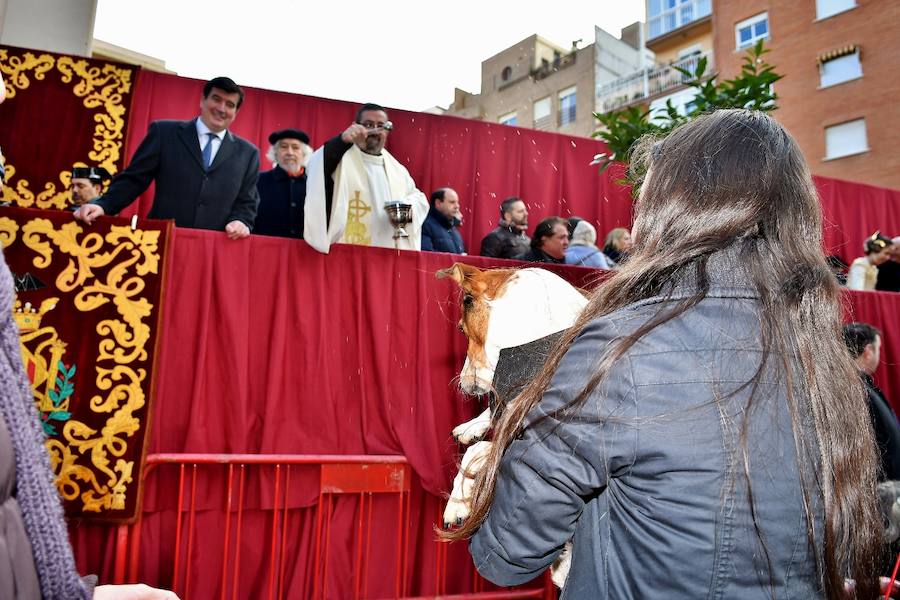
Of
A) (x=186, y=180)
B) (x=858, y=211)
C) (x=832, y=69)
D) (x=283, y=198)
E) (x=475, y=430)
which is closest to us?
(x=475, y=430)

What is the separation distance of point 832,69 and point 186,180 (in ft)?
69.6

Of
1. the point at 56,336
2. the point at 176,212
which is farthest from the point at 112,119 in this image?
the point at 56,336

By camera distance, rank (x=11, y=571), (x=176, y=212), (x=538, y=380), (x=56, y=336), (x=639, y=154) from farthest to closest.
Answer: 1. (x=176, y=212)
2. (x=56, y=336)
3. (x=639, y=154)
4. (x=538, y=380)
5. (x=11, y=571)

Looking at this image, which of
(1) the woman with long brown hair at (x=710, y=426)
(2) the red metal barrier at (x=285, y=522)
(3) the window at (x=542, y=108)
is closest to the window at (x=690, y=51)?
(3) the window at (x=542, y=108)

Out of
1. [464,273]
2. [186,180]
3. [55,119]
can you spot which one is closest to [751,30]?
[55,119]

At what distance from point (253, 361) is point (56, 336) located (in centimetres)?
92

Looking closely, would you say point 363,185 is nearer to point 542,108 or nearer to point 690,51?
point 690,51

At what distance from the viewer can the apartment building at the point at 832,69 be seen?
57.6ft

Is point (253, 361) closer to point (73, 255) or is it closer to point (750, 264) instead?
point (73, 255)

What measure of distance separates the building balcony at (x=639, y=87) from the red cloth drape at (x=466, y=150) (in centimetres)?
1863

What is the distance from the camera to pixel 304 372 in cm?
339

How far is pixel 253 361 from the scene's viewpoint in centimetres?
333

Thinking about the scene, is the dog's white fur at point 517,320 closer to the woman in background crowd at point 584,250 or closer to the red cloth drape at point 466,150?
the woman in background crowd at point 584,250

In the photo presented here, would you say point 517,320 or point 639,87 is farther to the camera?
point 639,87
